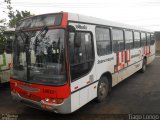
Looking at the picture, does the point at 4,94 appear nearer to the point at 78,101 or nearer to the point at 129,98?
the point at 78,101

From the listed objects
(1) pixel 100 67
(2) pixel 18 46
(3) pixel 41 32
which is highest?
(3) pixel 41 32

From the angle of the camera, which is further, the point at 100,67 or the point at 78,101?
the point at 100,67

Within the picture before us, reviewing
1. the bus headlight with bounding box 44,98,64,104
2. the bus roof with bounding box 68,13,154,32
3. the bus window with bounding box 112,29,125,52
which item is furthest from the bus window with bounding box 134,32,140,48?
the bus headlight with bounding box 44,98,64,104

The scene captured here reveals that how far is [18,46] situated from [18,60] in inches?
15.3

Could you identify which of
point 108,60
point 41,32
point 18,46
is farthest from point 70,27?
point 108,60

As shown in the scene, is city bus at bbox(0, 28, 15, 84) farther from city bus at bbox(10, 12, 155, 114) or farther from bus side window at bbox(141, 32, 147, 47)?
bus side window at bbox(141, 32, 147, 47)

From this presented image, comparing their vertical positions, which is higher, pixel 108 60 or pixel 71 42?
pixel 71 42

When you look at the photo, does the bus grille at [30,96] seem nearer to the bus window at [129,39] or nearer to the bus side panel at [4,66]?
the bus side panel at [4,66]

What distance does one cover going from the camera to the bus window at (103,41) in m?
6.09

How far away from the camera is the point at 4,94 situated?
7.90m

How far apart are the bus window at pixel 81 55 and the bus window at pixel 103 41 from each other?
49 centimetres

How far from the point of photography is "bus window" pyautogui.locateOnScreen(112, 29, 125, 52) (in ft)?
23.7

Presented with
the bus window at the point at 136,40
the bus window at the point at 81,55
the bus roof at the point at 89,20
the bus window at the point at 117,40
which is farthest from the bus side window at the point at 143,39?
the bus window at the point at 81,55

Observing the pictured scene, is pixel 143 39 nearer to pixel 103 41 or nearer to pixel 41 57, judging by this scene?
pixel 103 41
